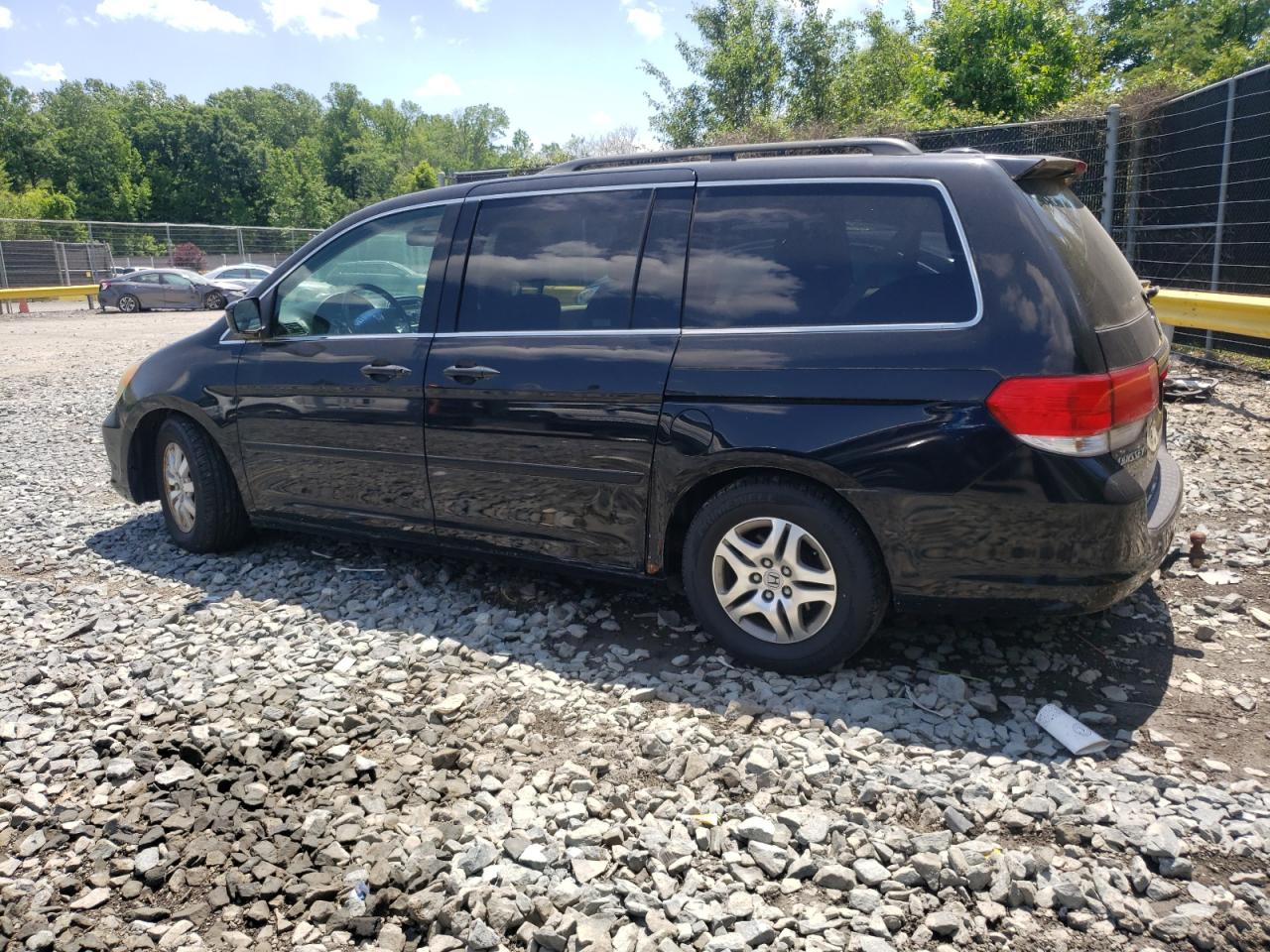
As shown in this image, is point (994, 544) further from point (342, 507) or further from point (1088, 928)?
point (342, 507)

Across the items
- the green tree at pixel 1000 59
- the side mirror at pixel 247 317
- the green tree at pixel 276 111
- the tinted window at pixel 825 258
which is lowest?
the side mirror at pixel 247 317

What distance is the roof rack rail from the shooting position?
4.05 m

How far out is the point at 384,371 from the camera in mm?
4730

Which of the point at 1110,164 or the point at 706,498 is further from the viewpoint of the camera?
the point at 1110,164

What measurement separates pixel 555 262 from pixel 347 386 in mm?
1263

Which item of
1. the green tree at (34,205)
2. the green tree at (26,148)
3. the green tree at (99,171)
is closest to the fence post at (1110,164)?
the green tree at (34,205)

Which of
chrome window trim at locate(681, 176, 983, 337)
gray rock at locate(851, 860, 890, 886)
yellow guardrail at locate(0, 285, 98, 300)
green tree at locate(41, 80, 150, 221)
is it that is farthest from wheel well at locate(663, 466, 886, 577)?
green tree at locate(41, 80, 150, 221)

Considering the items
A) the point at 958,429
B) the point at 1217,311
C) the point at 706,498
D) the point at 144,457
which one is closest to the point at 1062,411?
the point at 958,429

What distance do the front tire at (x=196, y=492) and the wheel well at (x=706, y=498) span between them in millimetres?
2781

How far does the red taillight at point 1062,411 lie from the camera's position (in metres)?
3.32

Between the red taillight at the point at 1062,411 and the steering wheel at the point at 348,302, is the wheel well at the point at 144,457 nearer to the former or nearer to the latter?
the steering wheel at the point at 348,302

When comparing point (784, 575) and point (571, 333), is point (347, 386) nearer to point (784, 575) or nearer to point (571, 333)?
point (571, 333)

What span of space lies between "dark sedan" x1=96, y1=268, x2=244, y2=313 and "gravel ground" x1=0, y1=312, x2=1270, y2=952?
28.2m

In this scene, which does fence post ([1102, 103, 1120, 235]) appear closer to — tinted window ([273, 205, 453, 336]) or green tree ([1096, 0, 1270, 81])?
tinted window ([273, 205, 453, 336])
